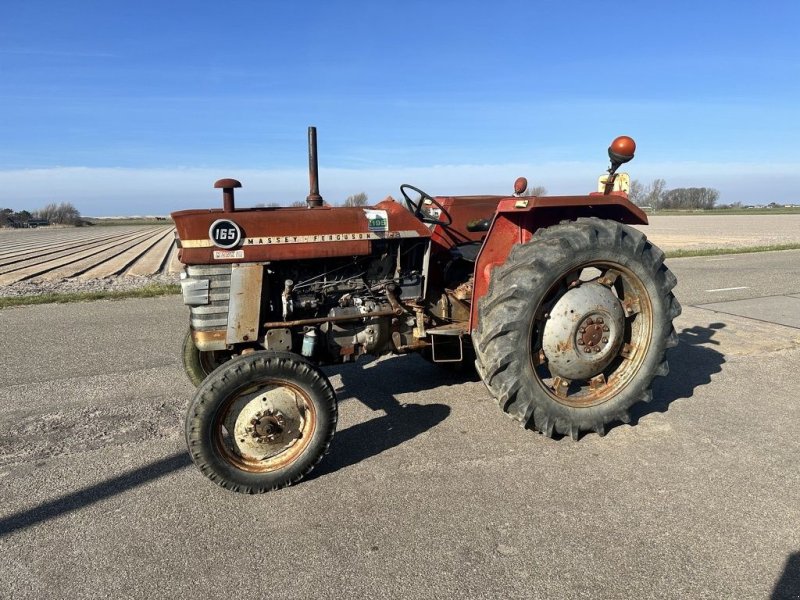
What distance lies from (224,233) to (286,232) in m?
0.36

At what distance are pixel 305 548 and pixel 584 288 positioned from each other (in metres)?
2.28

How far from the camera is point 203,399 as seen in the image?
2.87m

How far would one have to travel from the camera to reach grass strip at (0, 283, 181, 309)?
28.9 ft

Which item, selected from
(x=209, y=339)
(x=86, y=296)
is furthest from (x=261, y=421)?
(x=86, y=296)

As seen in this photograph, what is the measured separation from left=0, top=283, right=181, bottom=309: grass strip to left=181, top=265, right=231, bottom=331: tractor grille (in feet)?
22.7

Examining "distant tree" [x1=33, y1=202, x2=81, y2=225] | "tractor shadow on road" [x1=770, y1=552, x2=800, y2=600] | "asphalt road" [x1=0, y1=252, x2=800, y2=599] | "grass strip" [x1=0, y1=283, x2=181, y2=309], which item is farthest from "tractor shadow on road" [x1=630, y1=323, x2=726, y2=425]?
"distant tree" [x1=33, y1=202, x2=81, y2=225]

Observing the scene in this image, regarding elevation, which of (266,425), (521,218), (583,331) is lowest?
(266,425)

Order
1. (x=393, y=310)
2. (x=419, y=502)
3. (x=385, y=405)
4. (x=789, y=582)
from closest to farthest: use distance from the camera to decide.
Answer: (x=789, y=582)
(x=419, y=502)
(x=393, y=310)
(x=385, y=405)

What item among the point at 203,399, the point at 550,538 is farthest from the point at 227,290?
the point at 550,538

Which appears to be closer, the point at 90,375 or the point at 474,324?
the point at 474,324

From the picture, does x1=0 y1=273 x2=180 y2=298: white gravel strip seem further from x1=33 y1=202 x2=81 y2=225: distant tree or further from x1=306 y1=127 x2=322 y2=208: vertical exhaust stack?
x1=33 y1=202 x2=81 y2=225: distant tree

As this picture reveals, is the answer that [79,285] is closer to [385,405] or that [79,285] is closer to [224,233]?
[385,405]

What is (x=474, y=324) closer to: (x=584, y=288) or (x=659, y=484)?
(x=584, y=288)

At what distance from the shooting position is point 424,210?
174 inches
